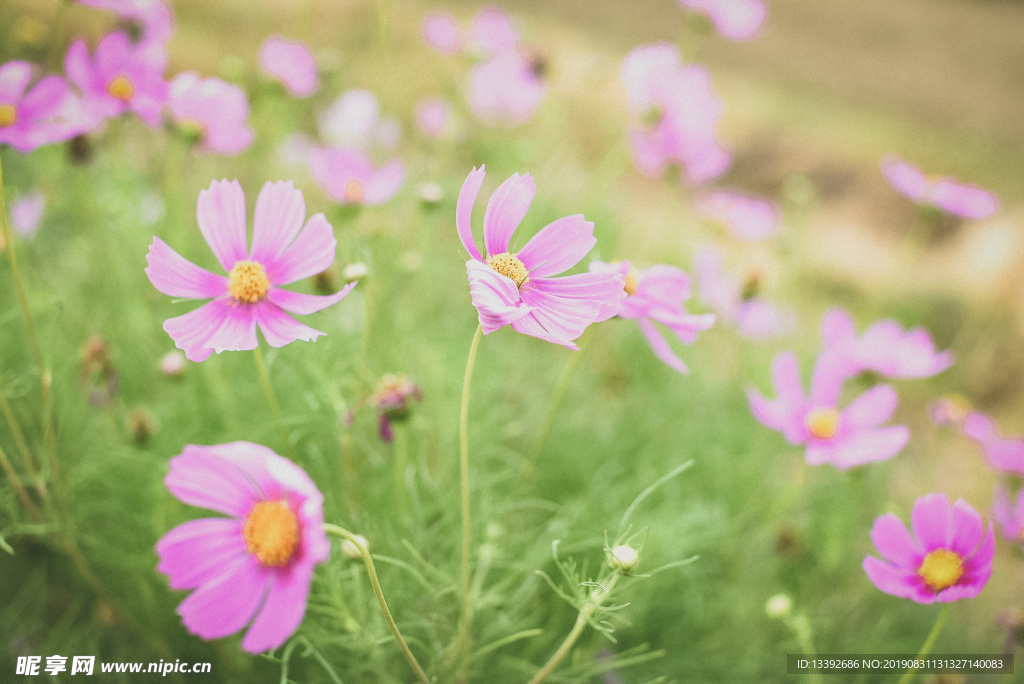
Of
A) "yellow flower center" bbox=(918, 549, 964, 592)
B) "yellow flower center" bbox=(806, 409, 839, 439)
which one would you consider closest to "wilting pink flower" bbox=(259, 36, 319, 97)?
"yellow flower center" bbox=(806, 409, 839, 439)

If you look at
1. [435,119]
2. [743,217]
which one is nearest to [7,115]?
[435,119]

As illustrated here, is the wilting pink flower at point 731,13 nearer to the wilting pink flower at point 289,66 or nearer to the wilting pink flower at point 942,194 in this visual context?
the wilting pink flower at point 942,194

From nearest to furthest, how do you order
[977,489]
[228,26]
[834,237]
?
[977,489]
[834,237]
[228,26]

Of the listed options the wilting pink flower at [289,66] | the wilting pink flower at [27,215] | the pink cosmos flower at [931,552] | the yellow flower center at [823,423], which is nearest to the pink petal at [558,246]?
the pink cosmos flower at [931,552]

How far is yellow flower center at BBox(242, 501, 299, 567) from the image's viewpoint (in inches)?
13.4

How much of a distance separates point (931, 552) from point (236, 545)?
0.46m

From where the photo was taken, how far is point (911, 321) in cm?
131

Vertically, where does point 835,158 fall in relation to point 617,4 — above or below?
below

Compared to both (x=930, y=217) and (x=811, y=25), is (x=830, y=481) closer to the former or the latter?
(x=930, y=217)

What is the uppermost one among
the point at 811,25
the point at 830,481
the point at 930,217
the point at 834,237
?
the point at 811,25

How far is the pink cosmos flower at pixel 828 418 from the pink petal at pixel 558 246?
0.31m

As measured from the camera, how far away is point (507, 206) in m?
0.36

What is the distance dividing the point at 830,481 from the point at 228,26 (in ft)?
5.87

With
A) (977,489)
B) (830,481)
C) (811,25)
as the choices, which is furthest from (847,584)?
(811,25)
